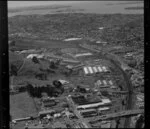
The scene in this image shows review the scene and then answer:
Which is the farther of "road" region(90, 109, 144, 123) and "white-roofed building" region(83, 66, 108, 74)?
"white-roofed building" region(83, 66, 108, 74)

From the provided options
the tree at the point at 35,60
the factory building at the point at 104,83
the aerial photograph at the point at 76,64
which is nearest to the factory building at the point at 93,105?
the aerial photograph at the point at 76,64

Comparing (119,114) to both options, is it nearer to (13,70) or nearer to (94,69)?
(94,69)

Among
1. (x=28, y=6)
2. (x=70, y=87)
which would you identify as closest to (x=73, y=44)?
(x=70, y=87)

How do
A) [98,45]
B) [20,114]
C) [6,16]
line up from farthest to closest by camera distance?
[98,45], [20,114], [6,16]

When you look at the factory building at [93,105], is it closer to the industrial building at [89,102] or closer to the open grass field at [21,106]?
the industrial building at [89,102]

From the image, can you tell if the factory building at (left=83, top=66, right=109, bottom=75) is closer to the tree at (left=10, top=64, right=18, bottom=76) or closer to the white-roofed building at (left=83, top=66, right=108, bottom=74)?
the white-roofed building at (left=83, top=66, right=108, bottom=74)

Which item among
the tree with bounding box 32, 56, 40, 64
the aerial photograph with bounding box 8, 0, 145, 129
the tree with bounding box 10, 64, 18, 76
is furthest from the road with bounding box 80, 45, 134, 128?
the tree with bounding box 10, 64, 18, 76

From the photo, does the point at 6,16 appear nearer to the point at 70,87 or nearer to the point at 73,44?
the point at 73,44
